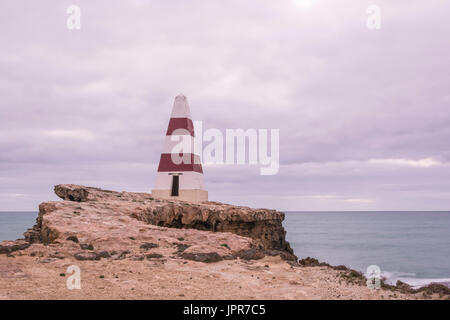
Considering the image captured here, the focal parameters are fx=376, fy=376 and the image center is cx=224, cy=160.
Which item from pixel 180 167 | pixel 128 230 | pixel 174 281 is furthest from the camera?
pixel 180 167

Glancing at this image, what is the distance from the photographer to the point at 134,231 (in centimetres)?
1753

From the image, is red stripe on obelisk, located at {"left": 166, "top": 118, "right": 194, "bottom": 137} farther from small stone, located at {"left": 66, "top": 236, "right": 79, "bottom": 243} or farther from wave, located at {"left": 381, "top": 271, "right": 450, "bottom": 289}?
wave, located at {"left": 381, "top": 271, "right": 450, "bottom": 289}

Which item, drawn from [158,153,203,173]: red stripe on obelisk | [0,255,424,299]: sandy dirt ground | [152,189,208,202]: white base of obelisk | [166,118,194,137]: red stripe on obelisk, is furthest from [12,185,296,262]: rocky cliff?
[166,118,194,137]: red stripe on obelisk

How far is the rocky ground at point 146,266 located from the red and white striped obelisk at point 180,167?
8.95 m

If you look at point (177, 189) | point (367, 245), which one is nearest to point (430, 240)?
point (367, 245)

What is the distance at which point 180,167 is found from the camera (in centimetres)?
3209

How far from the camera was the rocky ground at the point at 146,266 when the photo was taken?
10484 mm

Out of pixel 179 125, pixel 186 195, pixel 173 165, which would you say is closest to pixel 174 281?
pixel 186 195

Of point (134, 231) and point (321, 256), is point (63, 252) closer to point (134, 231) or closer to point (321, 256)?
point (134, 231)

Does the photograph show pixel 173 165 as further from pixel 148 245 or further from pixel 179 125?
pixel 148 245

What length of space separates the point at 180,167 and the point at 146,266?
19127mm

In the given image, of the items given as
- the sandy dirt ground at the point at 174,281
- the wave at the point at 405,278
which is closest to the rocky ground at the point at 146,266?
the sandy dirt ground at the point at 174,281

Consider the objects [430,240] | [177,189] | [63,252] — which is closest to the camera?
[63,252]
